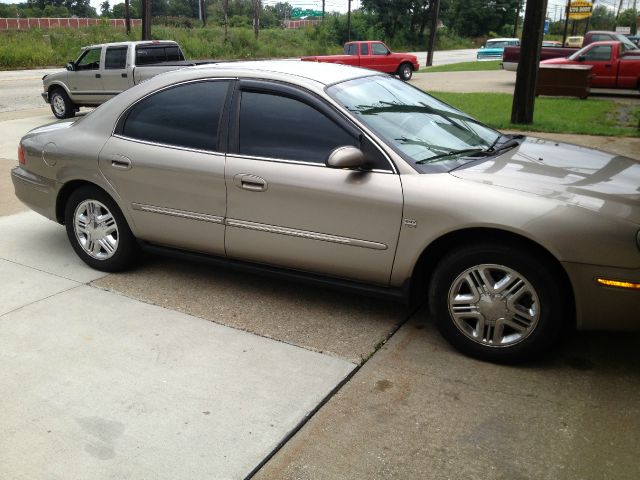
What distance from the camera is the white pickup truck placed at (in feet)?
47.8

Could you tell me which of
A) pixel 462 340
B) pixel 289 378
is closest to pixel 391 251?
pixel 462 340

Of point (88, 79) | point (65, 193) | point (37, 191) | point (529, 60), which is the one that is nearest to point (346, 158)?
point (65, 193)

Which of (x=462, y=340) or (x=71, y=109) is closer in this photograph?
(x=462, y=340)

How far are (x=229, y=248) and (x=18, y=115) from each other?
12.4 metres

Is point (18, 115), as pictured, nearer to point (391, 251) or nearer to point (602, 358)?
point (391, 251)

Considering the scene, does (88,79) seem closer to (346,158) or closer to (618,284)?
(346,158)

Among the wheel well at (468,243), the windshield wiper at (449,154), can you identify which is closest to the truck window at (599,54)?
the windshield wiper at (449,154)

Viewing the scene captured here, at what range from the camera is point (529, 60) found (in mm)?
11398

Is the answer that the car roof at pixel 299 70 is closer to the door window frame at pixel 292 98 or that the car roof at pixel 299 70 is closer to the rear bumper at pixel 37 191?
the door window frame at pixel 292 98

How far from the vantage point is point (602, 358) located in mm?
3576

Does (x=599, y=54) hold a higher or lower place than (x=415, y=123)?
higher

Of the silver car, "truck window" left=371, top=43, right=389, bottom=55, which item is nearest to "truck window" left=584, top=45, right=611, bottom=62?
"truck window" left=371, top=43, right=389, bottom=55

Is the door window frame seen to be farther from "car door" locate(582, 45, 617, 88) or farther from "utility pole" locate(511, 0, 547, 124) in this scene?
"car door" locate(582, 45, 617, 88)

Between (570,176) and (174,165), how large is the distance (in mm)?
2539
